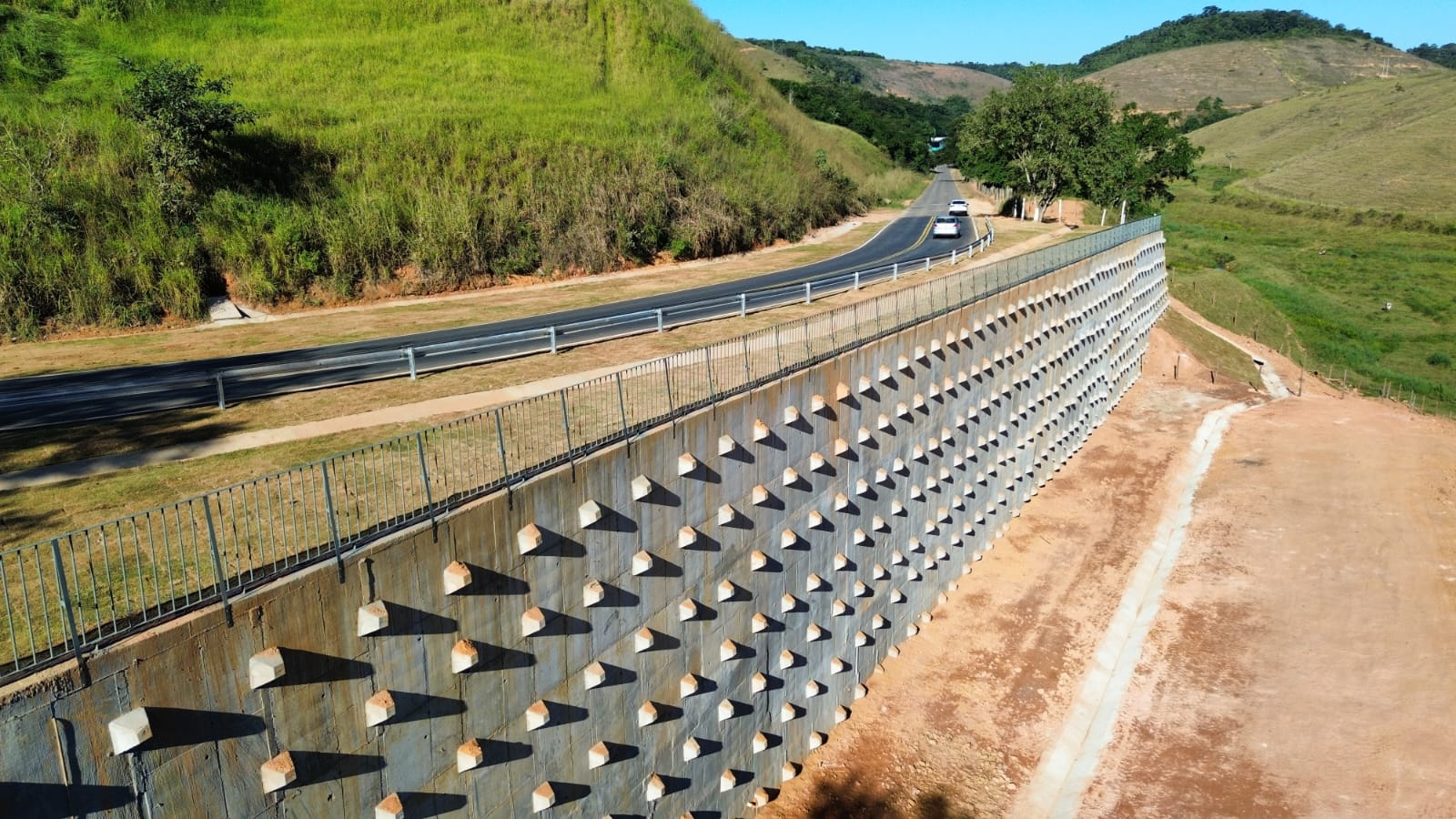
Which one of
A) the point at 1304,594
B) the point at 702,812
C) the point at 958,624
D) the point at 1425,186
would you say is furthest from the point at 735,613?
the point at 1425,186

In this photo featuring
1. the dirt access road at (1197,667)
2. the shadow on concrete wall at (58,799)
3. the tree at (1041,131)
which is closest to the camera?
the shadow on concrete wall at (58,799)


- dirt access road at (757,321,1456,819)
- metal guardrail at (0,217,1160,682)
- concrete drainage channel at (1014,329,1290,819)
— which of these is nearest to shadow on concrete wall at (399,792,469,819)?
metal guardrail at (0,217,1160,682)

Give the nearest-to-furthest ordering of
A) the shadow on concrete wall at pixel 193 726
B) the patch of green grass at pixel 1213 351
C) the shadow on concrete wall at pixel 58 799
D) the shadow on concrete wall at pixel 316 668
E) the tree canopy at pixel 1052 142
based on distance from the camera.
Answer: the shadow on concrete wall at pixel 58 799, the shadow on concrete wall at pixel 193 726, the shadow on concrete wall at pixel 316 668, the patch of green grass at pixel 1213 351, the tree canopy at pixel 1052 142

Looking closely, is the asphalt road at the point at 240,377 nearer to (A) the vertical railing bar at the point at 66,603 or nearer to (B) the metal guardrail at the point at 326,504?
(B) the metal guardrail at the point at 326,504

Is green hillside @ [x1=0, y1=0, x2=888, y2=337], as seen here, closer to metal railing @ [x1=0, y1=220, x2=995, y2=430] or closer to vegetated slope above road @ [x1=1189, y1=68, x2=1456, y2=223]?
metal railing @ [x1=0, y1=220, x2=995, y2=430]

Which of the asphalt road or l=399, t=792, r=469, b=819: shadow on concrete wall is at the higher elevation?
the asphalt road

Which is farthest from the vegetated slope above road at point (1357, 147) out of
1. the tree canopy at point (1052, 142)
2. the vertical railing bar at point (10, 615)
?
the vertical railing bar at point (10, 615)

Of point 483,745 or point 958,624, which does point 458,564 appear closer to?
point 483,745

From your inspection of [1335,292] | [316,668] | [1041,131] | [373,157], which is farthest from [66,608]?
[1335,292]
